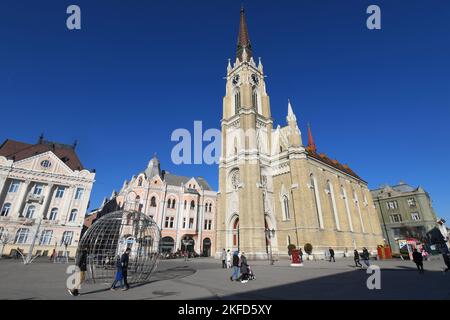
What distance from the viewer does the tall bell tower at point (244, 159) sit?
32.0 meters

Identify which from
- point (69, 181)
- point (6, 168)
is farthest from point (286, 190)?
point (6, 168)

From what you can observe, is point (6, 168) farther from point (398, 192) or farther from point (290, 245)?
point (398, 192)

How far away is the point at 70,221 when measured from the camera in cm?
3656

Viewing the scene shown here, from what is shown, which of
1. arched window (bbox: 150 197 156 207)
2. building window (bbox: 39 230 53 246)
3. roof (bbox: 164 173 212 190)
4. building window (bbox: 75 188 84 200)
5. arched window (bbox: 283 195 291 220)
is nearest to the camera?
building window (bbox: 39 230 53 246)

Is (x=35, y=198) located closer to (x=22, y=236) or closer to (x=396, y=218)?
(x=22, y=236)

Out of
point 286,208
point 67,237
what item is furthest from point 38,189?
point 286,208

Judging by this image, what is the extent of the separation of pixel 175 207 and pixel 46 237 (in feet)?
68.6

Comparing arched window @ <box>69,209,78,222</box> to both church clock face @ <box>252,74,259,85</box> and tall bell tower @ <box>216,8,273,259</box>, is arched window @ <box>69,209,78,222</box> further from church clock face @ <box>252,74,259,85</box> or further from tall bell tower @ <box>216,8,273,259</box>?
church clock face @ <box>252,74,259,85</box>

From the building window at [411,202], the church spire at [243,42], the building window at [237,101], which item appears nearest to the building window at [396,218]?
the building window at [411,202]

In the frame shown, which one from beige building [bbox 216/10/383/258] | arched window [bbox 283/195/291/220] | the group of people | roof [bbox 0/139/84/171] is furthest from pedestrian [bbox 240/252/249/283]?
roof [bbox 0/139/84/171]

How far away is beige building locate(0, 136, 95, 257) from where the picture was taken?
109 ft

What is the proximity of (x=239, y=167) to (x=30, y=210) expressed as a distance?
32.6 metres

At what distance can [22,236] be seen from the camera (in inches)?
1312
